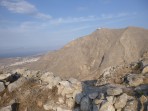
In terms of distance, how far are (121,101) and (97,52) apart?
5686cm

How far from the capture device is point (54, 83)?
11891 mm

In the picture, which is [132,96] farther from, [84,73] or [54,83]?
[84,73]

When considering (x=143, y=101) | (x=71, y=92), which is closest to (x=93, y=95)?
(x=71, y=92)

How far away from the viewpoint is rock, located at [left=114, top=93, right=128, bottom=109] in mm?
9094

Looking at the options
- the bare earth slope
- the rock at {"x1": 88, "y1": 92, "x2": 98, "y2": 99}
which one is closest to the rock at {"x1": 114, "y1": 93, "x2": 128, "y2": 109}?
the rock at {"x1": 88, "y1": 92, "x2": 98, "y2": 99}

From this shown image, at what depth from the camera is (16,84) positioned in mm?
12039

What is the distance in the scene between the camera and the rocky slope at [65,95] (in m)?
9.23

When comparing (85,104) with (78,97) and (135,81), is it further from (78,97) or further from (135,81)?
(135,81)

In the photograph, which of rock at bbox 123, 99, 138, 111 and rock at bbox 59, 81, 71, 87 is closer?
rock at bbox 123, 99, 138, 111

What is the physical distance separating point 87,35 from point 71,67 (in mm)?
16637

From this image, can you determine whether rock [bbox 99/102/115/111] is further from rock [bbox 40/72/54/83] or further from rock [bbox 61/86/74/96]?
rock [bbox 40/72/54/83]

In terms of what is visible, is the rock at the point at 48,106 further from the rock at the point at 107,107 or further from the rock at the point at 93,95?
the rock at the point at 107,107

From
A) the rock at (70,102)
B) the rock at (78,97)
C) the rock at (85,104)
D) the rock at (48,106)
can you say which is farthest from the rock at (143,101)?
the rock at (48,106)

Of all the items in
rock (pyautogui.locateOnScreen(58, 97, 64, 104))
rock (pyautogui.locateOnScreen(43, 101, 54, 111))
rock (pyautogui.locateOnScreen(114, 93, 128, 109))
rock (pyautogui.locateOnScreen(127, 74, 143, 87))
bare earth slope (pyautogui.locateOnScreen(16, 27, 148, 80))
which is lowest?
bare earth slope (pyautogui.locateOnScreen(16, 27, 148, 80))
